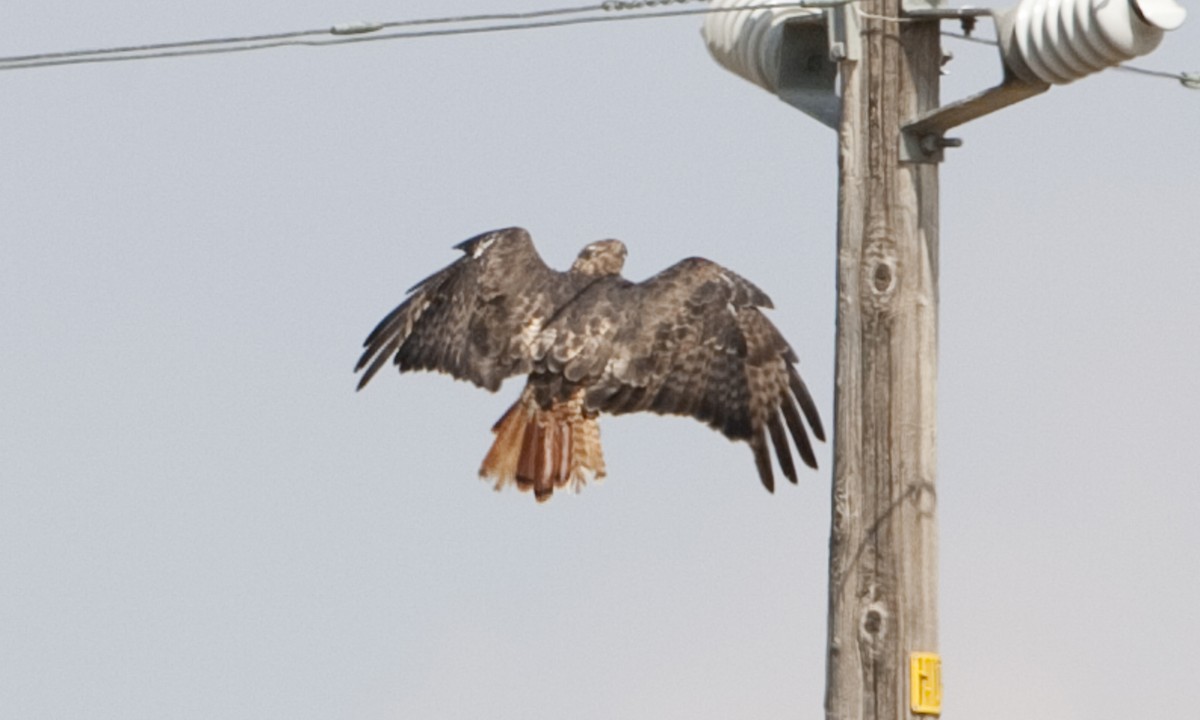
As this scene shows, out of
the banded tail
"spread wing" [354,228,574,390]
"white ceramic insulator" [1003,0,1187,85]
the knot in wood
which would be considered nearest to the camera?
"white ceramic insulator" [1003,0,1187,85]

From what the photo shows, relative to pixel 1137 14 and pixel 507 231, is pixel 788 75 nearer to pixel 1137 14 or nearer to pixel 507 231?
pixel 1137 14

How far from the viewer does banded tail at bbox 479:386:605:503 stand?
11156 millimetres

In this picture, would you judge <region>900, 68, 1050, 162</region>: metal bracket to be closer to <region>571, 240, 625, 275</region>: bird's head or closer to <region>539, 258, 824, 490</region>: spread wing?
<region>539, 258, 824, 490</region>: spread wing

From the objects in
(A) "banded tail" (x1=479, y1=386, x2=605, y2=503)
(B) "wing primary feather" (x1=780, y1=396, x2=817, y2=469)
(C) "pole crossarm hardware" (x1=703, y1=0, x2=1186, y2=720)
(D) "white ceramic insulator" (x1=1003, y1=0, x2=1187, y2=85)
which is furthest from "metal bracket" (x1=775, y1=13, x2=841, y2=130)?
(A) "banded tail" (x1=479, y1=386, x2=605, y2=503)

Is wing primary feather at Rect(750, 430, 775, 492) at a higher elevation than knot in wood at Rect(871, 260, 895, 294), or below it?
below

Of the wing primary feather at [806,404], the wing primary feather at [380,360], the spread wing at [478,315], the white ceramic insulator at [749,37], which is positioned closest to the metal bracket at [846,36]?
the white ceramic insulator at [749,37]

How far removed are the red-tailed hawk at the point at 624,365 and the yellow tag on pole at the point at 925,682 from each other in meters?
1.72

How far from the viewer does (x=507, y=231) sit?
12336mm

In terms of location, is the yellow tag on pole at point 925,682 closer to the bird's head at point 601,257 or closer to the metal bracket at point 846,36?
the metal bracket at point 846,36

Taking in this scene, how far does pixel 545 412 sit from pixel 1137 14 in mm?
3802

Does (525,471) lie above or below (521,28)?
below

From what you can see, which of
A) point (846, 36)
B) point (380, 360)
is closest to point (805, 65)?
point (846, 36)

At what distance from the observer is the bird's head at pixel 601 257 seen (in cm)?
1227

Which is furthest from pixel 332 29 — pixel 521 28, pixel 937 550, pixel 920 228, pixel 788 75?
pixel 937 550
